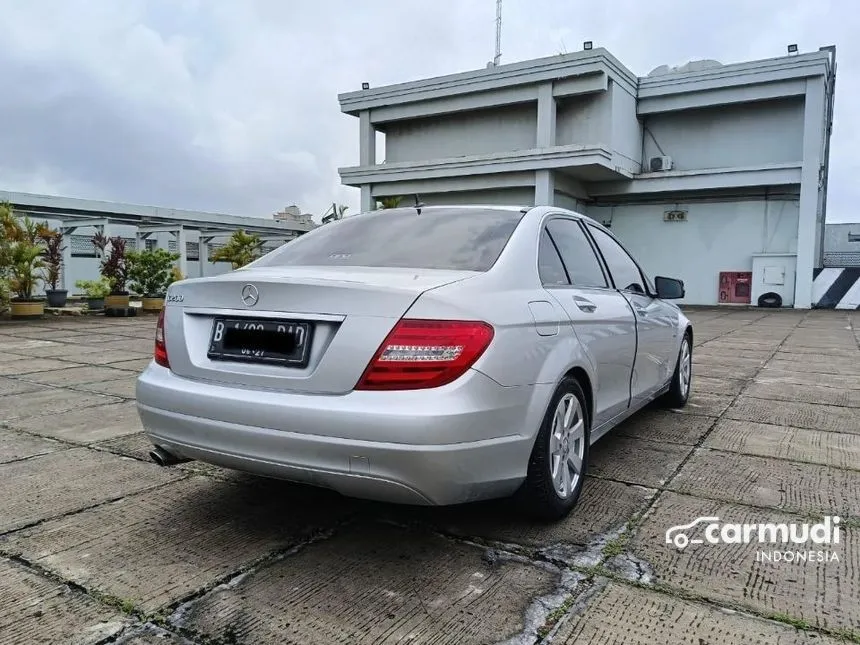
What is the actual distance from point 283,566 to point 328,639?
55 cm

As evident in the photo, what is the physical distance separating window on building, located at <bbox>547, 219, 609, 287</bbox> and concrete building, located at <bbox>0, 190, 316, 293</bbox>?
1808 cm

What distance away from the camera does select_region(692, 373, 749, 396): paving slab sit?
6258 mm

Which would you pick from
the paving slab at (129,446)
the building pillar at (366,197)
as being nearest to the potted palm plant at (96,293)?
the building pillar at (366,197)

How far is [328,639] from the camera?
2.07 m

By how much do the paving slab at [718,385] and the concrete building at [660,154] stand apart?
14.3 meters

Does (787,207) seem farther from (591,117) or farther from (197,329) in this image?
(197,329)

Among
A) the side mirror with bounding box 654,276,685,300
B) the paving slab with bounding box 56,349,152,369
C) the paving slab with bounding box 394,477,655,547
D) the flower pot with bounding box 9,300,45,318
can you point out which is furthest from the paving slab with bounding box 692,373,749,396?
the flower pot with bounding box 9,300,45,318

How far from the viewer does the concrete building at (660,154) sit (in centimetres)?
2055

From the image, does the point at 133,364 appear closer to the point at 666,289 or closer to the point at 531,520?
the point at 666,289

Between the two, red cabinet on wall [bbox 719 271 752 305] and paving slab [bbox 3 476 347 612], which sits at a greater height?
red cabinet on wall [bbox 719 271 752 305]

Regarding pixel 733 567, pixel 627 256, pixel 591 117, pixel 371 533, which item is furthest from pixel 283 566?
pixel 591 117

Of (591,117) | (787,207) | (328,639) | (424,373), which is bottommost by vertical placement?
(328,639)

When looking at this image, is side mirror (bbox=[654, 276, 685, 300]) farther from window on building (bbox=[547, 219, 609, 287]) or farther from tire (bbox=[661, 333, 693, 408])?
window on building (bbox=[547, 219, 609, 287])

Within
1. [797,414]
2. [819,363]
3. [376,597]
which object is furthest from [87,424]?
[819,363]
